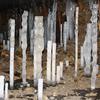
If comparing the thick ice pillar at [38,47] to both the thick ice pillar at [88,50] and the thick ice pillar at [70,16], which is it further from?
the thick ice pillar at [70,16]

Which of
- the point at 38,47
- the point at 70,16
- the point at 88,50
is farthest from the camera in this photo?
the point at 70,16

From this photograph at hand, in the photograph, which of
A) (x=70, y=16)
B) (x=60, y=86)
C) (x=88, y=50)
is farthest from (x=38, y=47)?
(x=70, y=16)

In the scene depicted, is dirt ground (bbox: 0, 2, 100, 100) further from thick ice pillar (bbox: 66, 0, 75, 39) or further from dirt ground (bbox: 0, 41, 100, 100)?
thick ice pillar (bbox: 66, 0, 75, 39)

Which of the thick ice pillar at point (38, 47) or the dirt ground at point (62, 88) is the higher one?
the thick ice pillar at point (38, 47)

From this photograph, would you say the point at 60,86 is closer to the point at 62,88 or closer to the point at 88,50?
the point at 62,88

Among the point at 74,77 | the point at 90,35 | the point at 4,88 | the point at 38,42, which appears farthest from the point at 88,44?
the point at 4,88

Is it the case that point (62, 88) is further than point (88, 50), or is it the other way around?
point (88, 50)

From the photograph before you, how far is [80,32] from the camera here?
4.34m

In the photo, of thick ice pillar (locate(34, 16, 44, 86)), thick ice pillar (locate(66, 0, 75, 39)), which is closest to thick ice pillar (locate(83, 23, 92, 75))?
thick ice pillar (locate(34, 16, 44, 86))

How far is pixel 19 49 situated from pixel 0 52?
0.60 ft

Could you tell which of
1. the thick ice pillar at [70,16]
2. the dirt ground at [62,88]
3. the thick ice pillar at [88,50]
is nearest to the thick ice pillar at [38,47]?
the dirt ground at [62,88]

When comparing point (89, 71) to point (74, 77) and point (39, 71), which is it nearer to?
point (74, 77)

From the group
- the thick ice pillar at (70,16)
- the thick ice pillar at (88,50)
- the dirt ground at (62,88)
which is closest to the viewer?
the dirt ground at (62,88)

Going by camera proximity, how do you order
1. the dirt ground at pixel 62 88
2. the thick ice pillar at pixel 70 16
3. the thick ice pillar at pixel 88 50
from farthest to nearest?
1. the thick ice pillar at pixel 70 16
2. the thick ice pillar at pixel 88 50
3. the dirt ground at pixel 62 88
